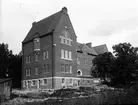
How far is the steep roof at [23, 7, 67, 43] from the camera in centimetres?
5041

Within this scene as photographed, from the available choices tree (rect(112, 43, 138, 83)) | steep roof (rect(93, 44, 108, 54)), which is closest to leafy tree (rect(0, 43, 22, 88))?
steep roof (rect(93, 44, 108, 54))

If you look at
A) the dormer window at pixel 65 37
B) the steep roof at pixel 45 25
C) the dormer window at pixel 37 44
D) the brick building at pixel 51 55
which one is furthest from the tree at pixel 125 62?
the dormer window at pixel 37 44

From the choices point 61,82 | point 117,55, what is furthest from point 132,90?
point 117,55

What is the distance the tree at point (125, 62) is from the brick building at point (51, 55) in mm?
10485

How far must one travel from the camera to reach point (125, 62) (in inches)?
1946

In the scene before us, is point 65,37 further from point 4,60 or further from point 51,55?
point 4,60

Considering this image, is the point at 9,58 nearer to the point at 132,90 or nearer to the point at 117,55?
the point at 117,55

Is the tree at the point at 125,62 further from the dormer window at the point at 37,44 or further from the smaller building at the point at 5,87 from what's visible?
the smaller building at the point at 5,87

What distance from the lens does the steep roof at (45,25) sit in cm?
5041

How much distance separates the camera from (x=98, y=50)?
243 feet

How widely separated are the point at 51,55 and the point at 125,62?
17.2 metres

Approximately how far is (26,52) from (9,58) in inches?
284

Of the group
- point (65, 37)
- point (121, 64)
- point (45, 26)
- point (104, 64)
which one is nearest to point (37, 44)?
point (45, 26)

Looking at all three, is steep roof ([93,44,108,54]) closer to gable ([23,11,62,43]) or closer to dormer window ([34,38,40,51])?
gable ([23,11,62,43])
